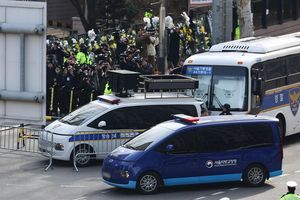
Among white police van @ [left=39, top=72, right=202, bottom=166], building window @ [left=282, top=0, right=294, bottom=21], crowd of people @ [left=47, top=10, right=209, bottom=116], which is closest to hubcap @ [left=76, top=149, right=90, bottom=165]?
white police van @ [left=39, top=72, right=202, bottom=166]

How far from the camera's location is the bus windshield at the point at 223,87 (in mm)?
22812

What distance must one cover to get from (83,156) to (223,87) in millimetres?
4837

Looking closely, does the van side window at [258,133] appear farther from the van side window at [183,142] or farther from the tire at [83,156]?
the tire at [83,156]

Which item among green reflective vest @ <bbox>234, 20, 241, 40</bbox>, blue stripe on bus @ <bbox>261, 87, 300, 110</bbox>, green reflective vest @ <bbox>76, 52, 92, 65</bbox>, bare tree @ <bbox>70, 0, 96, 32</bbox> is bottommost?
blue stripe on bus @ <bbox>261, 87, 300, 110</bbox>

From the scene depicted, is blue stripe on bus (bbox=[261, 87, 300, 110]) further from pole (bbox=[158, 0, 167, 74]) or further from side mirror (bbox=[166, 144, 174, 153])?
pole (bbox=[158, 0, 167, 74])

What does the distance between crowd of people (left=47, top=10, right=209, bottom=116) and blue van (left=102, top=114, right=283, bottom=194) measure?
315 inches

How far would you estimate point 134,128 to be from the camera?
21.1m

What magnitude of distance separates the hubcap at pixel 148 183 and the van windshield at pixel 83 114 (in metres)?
3.66

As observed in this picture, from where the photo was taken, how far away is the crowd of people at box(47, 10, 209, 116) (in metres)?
26.7

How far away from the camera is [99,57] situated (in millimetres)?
28797

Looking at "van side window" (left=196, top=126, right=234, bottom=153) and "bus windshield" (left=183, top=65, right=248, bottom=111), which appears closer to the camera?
"van side window" (left=196, top=126, right=234, bottom=153)

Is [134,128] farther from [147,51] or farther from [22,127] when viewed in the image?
[147,51]

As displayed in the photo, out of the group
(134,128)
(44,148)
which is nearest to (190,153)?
(134,128)

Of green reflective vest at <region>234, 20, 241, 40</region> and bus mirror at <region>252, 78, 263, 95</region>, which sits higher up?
green reflective vest at <region>234, 20, 241, 40</region>
